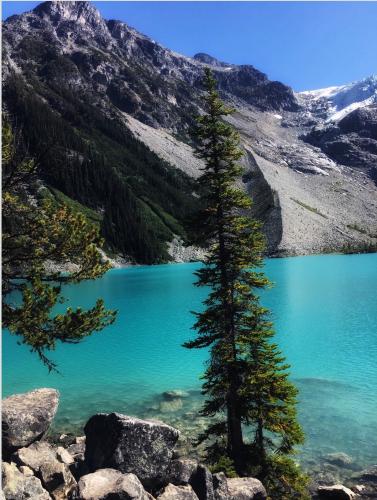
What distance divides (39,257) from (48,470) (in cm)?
692

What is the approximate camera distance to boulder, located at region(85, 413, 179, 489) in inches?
527

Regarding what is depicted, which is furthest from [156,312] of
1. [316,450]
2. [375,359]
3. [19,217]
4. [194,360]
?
[19,217]

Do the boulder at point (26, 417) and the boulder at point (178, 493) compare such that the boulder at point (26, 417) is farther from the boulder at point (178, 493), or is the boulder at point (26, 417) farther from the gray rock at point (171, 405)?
the gray rock at point (171, 405)

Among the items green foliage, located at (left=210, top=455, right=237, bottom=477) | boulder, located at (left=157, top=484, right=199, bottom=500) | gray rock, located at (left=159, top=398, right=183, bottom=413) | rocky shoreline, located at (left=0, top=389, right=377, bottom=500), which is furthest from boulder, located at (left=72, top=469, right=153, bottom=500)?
gray rock, located at (left=159, top=398, right=183, bottom=413)

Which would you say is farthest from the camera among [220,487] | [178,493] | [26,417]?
[26,417]

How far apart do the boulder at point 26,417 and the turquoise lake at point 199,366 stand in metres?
9.78

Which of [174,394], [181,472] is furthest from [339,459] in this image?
[174,394]

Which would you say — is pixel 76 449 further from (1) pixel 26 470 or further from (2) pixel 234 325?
(2) pixel 234 325

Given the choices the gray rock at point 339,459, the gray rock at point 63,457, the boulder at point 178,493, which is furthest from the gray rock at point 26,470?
the gray rock at point 339,459

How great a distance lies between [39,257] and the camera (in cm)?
1451

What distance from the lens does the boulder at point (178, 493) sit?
12.5 metres

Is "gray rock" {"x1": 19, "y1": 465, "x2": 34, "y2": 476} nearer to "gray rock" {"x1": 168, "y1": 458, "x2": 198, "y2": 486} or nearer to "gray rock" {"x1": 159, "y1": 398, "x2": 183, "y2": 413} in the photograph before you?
"gray rock" {"x1": 168, "y1": 458, "x2": 198, "y2": 486}

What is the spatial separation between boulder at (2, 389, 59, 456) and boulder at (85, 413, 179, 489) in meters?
2.93

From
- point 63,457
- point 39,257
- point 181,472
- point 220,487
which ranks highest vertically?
point 39,257
